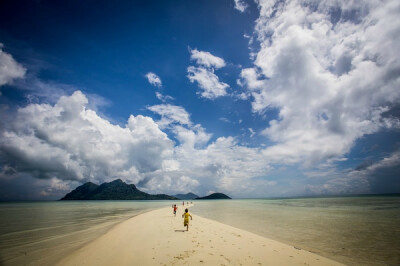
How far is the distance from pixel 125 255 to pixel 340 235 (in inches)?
799

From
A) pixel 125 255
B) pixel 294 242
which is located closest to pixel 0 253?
pixel 125 255

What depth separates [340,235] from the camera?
18.3 metres

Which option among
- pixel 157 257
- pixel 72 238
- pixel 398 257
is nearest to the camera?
pixel 157 257

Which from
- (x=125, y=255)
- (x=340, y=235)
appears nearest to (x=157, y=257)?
(x=125, y=255)

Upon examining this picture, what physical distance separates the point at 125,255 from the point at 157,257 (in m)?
2.31

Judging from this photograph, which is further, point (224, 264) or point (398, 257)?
point (398, 257)

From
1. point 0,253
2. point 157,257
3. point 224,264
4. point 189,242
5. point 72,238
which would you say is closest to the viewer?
point 224,264

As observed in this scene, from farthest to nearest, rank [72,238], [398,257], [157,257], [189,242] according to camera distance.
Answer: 1. [72,238]
2. [189,242]
3. [398,257]
4. [157,257]

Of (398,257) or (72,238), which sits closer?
(398,257)

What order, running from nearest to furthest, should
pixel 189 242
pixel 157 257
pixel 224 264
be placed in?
pixel 224 264, pixel 157 257, pixel 189 242

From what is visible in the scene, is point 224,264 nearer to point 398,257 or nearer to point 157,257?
point 157,257

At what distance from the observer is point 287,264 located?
10141 mm

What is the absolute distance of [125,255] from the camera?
11.5 metres

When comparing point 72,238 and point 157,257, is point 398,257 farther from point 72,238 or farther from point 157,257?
point 72,238
